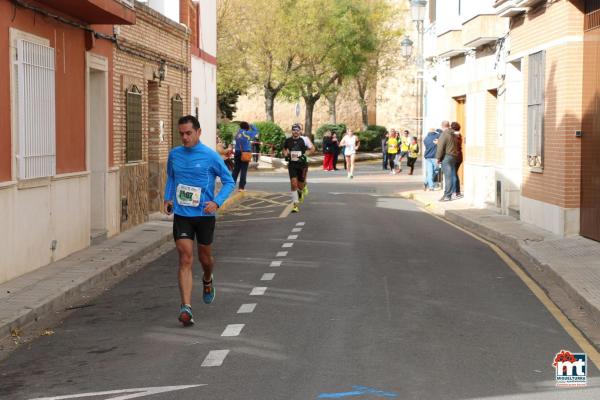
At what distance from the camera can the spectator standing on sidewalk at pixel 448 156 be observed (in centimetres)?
2739

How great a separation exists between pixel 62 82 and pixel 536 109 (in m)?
9.22

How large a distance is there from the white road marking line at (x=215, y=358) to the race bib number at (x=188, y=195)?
213 cm

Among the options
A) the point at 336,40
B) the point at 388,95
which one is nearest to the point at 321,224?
the point at 336,40

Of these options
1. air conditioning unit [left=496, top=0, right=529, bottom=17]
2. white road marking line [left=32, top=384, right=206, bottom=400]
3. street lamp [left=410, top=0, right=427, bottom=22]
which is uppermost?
street lamp [left=410, top=0, right=427, bottom=22]

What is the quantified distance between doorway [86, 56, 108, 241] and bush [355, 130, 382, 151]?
46.1m

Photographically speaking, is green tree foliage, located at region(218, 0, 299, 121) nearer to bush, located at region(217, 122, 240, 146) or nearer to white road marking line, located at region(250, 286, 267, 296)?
bush, located at region(217, 122, 240, 146)

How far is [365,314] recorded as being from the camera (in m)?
10.3

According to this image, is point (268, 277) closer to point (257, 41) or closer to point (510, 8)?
A: point (510, 8)

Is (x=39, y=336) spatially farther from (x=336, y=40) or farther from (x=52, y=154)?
(x=336, y=40)

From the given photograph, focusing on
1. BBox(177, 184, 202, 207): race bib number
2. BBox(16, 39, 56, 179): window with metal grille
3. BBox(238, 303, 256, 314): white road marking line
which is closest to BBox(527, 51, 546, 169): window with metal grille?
BBox(16, 39, 56, 179): window with metal grille

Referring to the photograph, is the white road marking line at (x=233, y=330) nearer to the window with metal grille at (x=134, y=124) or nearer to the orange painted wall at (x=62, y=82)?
the orange painted wall at (x=62, y=82)

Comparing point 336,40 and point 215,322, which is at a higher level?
point 336,40

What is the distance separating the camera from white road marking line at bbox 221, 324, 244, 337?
9391 millimetres

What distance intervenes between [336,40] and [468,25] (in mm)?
33208
